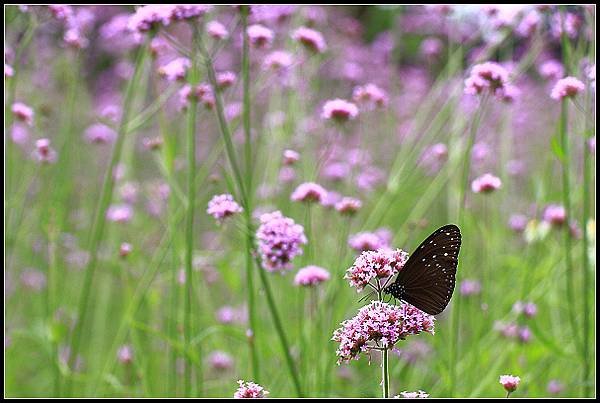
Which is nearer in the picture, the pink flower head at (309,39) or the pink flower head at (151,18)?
the pink flower head at (151,18)

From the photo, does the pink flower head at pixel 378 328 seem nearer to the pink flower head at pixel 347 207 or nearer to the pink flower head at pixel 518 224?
the pink flower head at pixel 347 207

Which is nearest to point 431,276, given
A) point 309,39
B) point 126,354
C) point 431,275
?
point 431,275

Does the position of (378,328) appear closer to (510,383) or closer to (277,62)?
(510,383)

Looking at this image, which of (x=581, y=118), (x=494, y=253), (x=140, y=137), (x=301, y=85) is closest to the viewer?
(x=581, y=118)

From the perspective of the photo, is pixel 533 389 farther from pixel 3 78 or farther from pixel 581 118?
pixel 3 78

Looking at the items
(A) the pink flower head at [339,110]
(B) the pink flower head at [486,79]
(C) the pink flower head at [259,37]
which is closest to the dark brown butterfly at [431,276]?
(B) the pink flower head at [486,79]

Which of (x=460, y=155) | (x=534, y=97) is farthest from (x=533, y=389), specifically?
(x=534, y=97)
